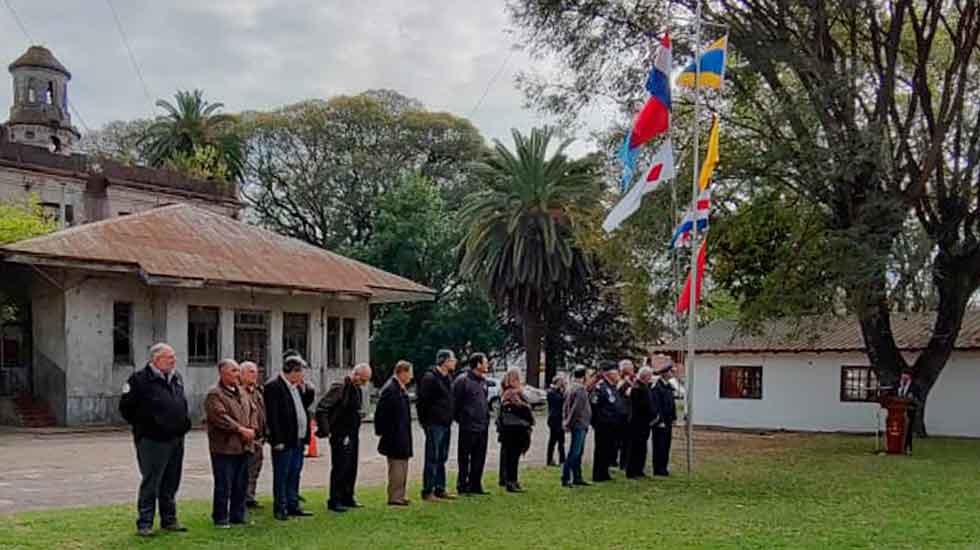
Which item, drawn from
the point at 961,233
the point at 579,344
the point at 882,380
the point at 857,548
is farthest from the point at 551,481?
the point at 579,344

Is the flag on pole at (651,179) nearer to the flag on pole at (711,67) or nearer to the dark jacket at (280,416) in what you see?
the flag on pole at (711,67)

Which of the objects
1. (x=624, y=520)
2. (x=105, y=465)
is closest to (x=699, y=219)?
(x=624, y=520)

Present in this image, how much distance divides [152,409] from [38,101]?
43527 millimetres

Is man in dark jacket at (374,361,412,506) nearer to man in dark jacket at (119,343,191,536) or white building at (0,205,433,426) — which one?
man in dark jacket at (119,343,191,536)

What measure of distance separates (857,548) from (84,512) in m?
7.52

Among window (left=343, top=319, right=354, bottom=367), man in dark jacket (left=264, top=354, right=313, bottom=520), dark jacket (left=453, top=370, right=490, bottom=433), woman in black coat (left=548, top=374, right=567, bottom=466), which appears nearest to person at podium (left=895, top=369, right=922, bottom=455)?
woman in black coat (left=548, top=374, right=567, bottom=466)

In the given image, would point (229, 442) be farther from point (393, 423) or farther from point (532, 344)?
point (532, 344)

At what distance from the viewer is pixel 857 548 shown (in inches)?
330

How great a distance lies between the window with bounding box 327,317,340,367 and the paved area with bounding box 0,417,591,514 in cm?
932

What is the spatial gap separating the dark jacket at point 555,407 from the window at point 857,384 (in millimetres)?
15557

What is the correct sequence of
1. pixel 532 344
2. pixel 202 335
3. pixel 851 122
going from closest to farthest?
pixel 851 122 → pixel 202 335 → pixel 532 344

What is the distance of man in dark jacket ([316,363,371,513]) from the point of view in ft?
34.0

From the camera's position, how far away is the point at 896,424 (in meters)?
19.1

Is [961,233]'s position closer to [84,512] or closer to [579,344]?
[84,512]
